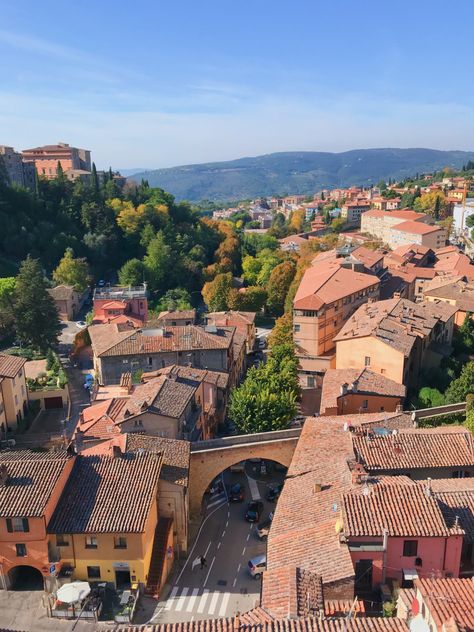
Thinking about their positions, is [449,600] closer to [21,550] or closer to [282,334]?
[21,550]

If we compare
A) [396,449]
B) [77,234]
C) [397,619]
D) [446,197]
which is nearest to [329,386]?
[396,449]

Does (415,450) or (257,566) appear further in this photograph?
Answer: (257,566)

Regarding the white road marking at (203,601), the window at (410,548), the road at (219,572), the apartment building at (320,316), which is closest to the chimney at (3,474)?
the road at (219,572)

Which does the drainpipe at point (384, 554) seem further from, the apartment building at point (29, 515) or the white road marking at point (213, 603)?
the apartment building at point (29, 515)

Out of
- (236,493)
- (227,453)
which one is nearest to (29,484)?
(227,453)

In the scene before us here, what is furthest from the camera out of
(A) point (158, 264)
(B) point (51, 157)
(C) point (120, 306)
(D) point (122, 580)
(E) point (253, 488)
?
(B) point (51, 157)

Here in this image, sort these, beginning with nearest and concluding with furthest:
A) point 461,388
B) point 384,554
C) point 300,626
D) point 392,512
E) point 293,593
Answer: point 300,626, point 293,593, point 384,554, point 392,512, point 461,388

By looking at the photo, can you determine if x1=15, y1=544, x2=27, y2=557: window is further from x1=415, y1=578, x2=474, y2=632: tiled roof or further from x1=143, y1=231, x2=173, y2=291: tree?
x1=143, y1=231, x2=173, y2=291: tree
